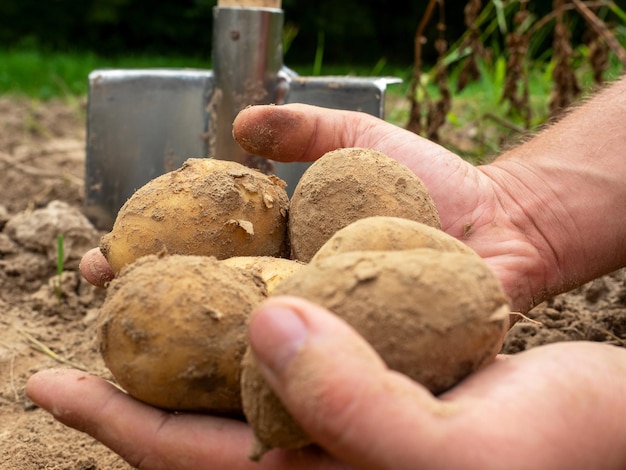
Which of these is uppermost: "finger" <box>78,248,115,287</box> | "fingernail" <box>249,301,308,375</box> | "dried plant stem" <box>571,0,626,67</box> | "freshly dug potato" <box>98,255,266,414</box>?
"dried plant stem" <box>571,0,626,67</box>

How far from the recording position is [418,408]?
868mm

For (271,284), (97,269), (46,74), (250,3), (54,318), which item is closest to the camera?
(271,284)

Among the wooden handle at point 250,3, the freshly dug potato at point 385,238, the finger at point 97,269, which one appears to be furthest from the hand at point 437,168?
the wooden handle at point 250,3

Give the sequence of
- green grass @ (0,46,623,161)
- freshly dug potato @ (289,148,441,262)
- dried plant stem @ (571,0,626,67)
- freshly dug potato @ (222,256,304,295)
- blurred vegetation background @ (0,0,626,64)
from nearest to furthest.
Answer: freshly dug potato @ (222,256,304,295) → freshly dug potato @ (289,148,441,262) → dried plant stem @ (571,0,626,67) → green grass @ (0,46,623,161) → blurred vegetation background @ (0,0,626,64)

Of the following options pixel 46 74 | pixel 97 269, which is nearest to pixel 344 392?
pixel 97 269

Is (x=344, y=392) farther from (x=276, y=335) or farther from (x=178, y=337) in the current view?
(x=178, y=337)

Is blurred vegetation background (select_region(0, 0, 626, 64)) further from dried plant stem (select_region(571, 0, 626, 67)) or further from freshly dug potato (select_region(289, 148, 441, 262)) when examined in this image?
freshly dug potato (select_region(289, 148, 441, 262))

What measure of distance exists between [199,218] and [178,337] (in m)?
0.38

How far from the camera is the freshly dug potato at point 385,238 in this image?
110 cm

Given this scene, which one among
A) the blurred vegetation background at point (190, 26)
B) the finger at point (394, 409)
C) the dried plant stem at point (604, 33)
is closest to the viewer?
the finger at point (394, 409)

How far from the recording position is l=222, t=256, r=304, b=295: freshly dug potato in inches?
48.9

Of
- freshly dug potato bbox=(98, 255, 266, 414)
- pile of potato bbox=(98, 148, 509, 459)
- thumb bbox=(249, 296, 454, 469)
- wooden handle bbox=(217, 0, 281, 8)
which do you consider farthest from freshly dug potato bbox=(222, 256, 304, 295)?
wooden handle bbox=(217, 0, 281, 8)

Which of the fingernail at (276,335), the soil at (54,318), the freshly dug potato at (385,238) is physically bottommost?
the soil at (54,318)

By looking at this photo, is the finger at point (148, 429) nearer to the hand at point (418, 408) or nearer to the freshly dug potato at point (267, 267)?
the hand at point (418, 408)
